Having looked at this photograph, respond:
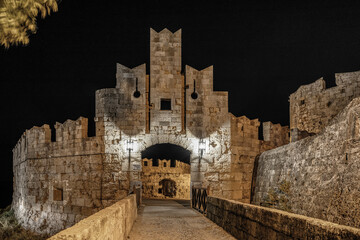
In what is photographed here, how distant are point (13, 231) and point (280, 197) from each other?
39.7 ft

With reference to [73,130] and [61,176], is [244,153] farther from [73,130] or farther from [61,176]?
[61,176]

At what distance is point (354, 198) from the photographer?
6.66m

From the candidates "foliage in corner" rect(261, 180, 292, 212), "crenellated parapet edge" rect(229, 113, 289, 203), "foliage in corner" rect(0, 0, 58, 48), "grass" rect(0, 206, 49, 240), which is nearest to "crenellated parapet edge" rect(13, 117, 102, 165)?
"grass" rect(0, 206, 49, 240)

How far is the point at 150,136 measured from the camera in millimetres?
13477

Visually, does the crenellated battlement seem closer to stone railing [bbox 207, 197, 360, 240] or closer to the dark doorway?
stone railing [bbox 207, 197, 360, 240]

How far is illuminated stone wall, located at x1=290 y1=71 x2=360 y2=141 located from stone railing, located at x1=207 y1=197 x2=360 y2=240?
727 centimetres

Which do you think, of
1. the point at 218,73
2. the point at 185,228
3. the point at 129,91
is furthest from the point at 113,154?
the point at 218,73

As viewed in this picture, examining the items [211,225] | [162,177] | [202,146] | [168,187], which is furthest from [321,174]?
[168,187]

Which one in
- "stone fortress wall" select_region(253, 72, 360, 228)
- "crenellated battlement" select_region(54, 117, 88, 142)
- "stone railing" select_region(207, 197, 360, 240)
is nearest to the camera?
"stone railing" select_region(207, 197, 360, 240)

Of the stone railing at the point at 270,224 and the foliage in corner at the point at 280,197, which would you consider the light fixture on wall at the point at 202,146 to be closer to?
the foliage in corner at the point at 280,197

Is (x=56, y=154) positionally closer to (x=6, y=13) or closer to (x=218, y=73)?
(x=6, y=13)

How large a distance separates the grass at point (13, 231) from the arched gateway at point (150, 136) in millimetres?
1193

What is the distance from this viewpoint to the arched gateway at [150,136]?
13.4 m

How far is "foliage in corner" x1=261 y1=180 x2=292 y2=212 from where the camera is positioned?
33.5 ft
